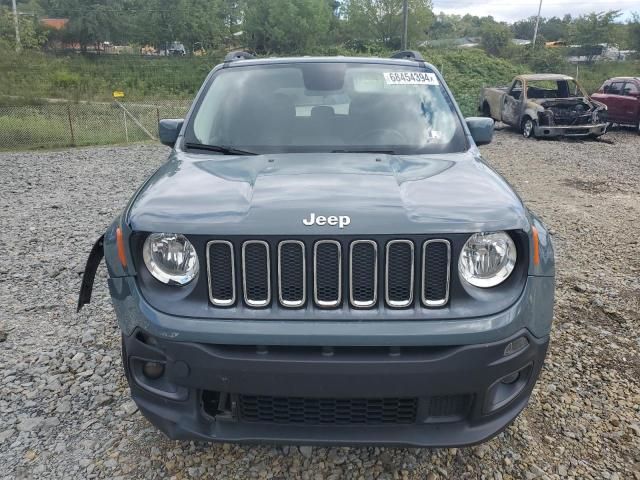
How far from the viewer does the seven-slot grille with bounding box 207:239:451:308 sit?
6.86 ft

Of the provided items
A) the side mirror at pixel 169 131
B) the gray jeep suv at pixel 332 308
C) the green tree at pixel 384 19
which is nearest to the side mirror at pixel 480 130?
the gray jeep suv at pixel 332 308

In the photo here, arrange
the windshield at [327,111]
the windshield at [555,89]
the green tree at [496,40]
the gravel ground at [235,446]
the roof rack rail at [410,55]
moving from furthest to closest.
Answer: the green tree at [496,40]
the windshield at [555,89]
the roof rack rail at [410,55]
the windshield at [327,111]
the gravel ground at [235,446]

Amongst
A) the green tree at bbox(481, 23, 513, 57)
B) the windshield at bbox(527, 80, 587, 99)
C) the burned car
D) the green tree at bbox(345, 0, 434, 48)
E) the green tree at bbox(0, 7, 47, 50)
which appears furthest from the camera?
the green tree at bbox(481, 23, 513, 57)

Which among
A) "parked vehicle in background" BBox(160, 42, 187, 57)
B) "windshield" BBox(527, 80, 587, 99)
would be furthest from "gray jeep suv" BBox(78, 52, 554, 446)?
"parked vehicle in background" BBox(160, 42, 187, 57)

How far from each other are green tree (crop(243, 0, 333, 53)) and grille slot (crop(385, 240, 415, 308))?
5621cm

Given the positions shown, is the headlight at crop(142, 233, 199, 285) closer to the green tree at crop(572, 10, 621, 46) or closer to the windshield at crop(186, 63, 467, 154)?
the windshield at crop(186, 63, 467, 154)

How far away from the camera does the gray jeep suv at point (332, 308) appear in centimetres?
205

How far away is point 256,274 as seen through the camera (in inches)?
83.6

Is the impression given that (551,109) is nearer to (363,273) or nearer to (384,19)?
(363,273)

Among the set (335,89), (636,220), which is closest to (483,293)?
(335,89)

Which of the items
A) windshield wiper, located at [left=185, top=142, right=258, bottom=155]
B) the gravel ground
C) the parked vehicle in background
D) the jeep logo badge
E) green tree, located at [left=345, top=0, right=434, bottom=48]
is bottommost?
the gravel ground

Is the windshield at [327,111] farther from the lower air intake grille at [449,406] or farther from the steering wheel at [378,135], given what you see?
the lower air intake grille at [449,406]

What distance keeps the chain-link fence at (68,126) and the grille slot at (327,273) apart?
14.9 meters

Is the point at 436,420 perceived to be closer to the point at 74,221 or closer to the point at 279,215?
the point at 279,215
